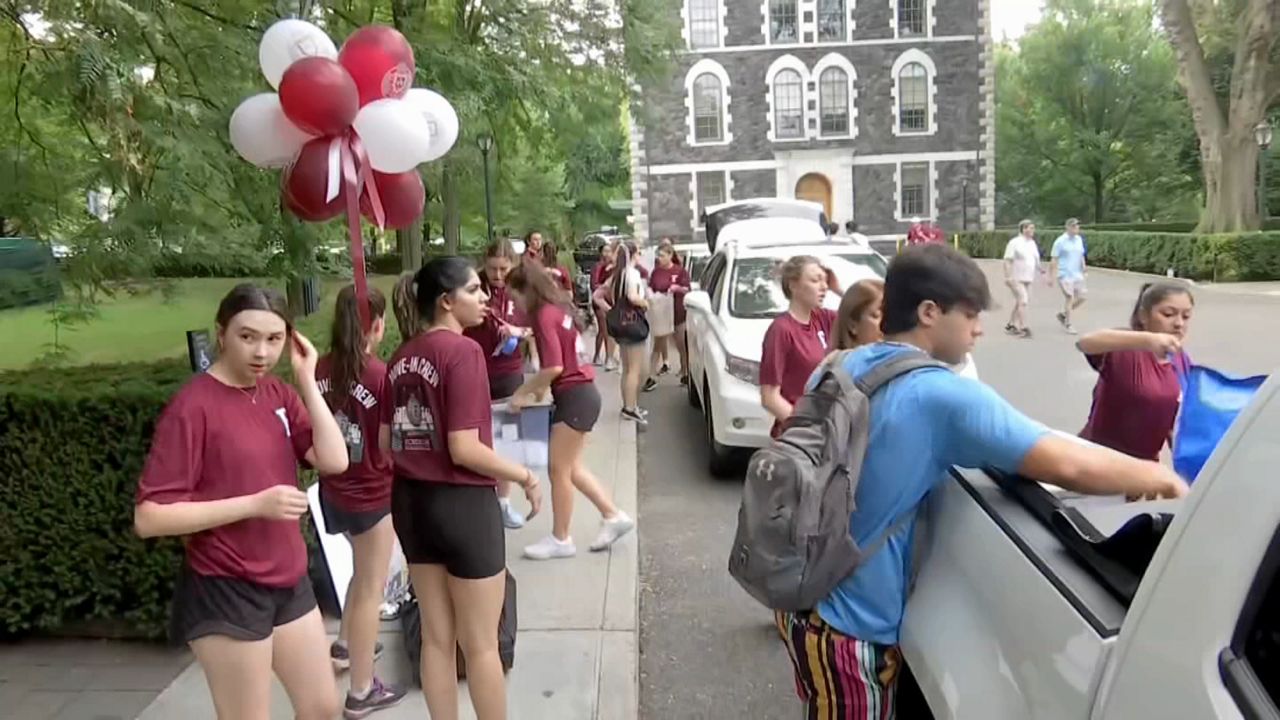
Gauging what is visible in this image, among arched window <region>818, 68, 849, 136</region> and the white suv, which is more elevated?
arched window <region>818, 68, 849, 136</region>

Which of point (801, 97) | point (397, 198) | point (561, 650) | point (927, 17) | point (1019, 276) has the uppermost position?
point (927, 17)

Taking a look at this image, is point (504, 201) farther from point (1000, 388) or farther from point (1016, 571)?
point (1016, 571)

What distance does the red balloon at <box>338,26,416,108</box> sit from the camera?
4488mm

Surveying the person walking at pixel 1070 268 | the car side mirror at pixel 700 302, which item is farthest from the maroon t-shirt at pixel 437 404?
the person walking at pixel 1070 268

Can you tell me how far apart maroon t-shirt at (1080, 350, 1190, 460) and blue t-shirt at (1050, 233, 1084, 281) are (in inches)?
487

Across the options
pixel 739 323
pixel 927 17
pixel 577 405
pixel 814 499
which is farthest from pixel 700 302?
pixel 927 17

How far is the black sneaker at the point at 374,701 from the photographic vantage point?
4.20 metres

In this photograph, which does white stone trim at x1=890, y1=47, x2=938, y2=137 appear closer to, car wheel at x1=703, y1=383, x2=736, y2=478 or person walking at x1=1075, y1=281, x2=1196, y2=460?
car wheel at x1=703, y1=383, x2=736, y2=478

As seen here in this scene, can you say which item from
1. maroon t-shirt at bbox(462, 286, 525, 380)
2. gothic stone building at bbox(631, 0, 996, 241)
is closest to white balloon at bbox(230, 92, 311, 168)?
maroon t-shirt at bbox(462, 286, 525, 380)

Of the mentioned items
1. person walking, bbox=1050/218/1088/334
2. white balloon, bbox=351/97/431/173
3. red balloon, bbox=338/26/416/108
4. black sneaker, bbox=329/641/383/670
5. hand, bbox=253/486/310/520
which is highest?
red balloon, bbox=338/26/416/108

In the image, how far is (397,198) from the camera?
482 centimetres

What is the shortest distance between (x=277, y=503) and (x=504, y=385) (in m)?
4.14

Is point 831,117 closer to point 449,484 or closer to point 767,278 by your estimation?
point 767,278

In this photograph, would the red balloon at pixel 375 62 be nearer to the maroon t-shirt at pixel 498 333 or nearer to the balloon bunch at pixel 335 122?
the balloon bunch at pixel 335 122
